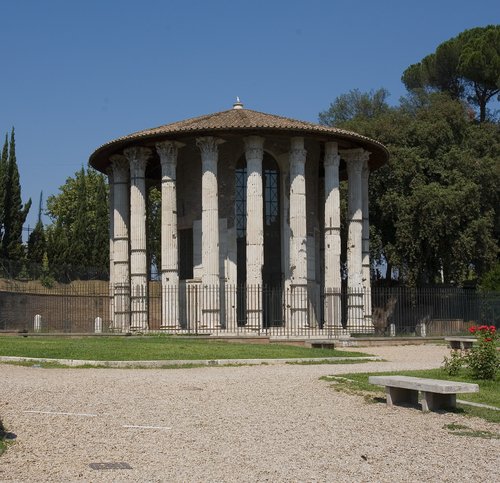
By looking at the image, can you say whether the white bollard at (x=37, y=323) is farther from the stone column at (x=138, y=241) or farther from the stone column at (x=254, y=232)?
the stone column at (x=254, y=232)

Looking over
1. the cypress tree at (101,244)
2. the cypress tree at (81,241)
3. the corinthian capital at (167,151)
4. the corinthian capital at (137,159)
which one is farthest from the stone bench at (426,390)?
the cypress tree at (101,244)

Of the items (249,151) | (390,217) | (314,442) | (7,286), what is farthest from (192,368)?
(390,217)

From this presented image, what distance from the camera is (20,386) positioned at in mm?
12164

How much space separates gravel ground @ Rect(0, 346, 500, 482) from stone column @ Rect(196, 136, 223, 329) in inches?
617

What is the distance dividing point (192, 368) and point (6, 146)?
33646mm

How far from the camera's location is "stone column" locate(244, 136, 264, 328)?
29156 millimetres

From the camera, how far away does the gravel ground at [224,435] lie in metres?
6.95

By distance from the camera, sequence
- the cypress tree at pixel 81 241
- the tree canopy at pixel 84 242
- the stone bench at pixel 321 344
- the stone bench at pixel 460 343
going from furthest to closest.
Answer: the cypress tree at pixel 81 241
the tree canopy at pixel 84 242
the stone bench at pixel 460 343
the stone bench at pixel 321 344

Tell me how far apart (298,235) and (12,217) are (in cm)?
2105

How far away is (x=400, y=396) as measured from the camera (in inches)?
445

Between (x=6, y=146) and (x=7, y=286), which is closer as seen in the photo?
(x=7, y=286)

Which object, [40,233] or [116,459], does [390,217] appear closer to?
[40,233]

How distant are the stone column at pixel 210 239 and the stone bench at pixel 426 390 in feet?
59.1

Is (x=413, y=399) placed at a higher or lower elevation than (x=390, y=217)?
lower
